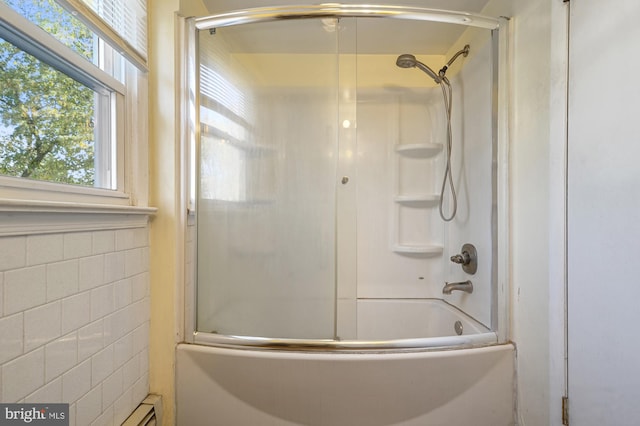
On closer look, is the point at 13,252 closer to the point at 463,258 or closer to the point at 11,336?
the point at 11,336

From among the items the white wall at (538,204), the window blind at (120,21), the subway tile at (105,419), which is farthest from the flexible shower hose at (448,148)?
the subway tile at (105,419)

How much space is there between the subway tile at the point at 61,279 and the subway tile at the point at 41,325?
3cm

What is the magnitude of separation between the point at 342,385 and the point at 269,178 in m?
0.87

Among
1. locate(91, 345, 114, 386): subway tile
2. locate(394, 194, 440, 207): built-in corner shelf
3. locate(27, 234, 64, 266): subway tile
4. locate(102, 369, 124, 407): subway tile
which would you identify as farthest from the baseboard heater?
locate(394, 194, 440, 207): built-in corner shelf

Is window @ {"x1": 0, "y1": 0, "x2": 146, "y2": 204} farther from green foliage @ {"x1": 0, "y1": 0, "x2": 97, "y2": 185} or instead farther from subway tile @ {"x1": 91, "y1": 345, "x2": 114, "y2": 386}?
subway tile @ {"x1": 91, "y1": 345, "x2": 114, "y2": 386}

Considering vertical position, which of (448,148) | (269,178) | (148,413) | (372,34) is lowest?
(148,413)

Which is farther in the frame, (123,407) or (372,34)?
(372,34)

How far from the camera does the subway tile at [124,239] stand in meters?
0.88

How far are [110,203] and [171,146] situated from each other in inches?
12.3

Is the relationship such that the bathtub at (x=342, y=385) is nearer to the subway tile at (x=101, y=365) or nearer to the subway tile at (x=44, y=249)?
the subway tile at (x=101, y=365)

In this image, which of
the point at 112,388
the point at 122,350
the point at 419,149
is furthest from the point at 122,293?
the point at 419,149

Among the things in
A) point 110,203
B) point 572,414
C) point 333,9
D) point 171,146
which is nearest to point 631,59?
point 333,9

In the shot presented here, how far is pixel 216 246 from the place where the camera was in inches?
44.8

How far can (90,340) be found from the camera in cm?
77
